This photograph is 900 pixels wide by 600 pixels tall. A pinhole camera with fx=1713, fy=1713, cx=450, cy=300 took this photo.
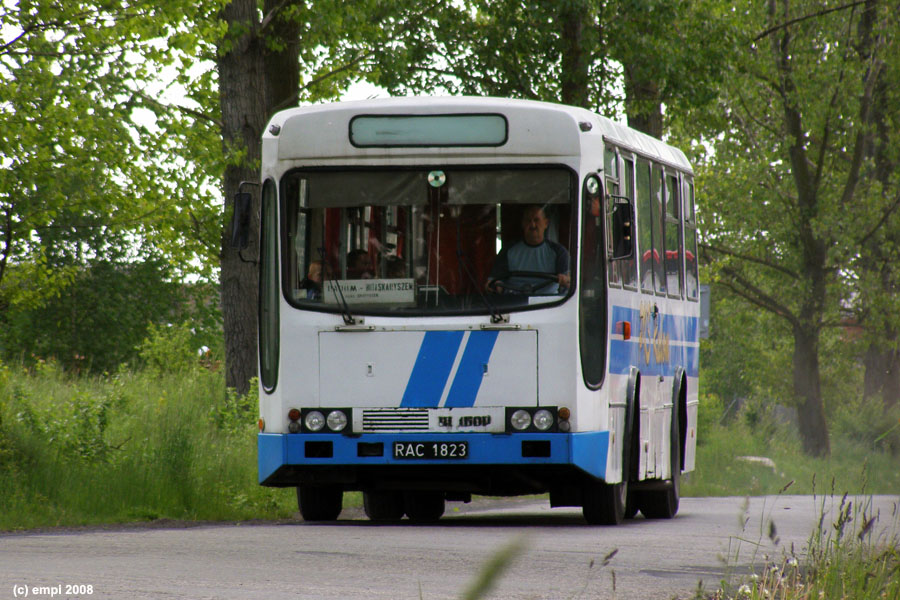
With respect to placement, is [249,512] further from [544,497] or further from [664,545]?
[544,497]

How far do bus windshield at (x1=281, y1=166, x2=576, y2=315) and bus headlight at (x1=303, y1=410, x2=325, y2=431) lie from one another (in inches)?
31.5

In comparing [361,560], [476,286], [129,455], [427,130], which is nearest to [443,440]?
[476,286]

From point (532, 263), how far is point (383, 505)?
11.5 feet

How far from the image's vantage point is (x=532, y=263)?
12.8m

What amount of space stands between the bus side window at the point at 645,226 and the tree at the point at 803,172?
69.4 feet

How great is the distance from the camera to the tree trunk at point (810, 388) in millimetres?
41750

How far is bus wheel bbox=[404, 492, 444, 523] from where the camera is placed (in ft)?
51.4

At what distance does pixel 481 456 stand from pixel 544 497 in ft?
34.4

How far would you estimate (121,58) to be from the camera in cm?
1655

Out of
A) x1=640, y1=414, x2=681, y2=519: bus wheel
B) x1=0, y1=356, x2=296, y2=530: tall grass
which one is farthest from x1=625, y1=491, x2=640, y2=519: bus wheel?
x1=0, y1=356, x2=296, y2=530: tall grass

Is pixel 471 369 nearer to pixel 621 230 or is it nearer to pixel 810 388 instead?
pixel 621 230

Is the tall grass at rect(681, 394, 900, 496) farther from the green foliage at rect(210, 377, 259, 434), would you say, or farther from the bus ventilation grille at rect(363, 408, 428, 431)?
the bus ventilation grille at rect(363, 408, 428, 431)

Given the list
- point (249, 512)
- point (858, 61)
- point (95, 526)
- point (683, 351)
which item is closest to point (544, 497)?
point (683, 351)

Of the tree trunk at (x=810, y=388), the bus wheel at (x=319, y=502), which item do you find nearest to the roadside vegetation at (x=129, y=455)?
the bus wheel at (x=319, y=502)
